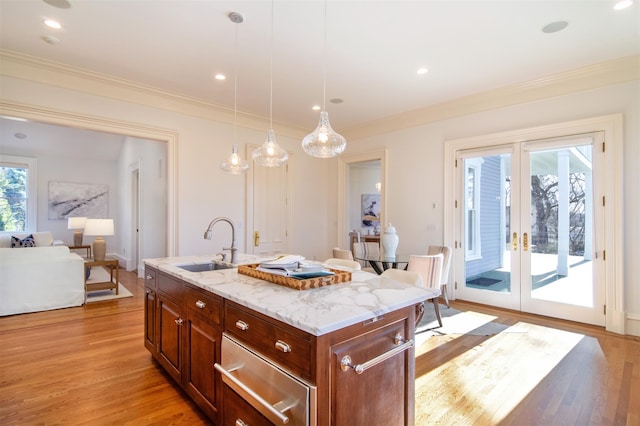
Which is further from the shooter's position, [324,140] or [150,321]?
[150,321]

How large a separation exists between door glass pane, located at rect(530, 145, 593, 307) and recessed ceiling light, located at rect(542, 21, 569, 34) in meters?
1.53

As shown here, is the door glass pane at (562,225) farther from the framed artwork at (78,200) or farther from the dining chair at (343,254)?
the framed artwork at (78,200)

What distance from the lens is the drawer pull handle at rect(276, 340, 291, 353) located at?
124 cm

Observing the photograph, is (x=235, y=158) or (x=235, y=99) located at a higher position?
(x=235, y=99)

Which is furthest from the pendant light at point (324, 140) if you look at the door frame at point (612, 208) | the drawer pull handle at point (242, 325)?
the door frame at point (612, 208)

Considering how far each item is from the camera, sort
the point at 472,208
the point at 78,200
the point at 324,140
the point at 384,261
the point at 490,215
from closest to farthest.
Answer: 1. the point at 324,140
2. the point at 384,261
3. the point at 490,215
4. the point at 472,208
5. the point at 78,200

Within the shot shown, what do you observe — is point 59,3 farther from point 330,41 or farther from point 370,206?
point 370,206

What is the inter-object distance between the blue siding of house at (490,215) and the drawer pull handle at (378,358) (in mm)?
3395

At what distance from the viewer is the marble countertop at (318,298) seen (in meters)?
1.21

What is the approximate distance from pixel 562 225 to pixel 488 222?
2.72 ft

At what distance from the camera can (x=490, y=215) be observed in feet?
14.2

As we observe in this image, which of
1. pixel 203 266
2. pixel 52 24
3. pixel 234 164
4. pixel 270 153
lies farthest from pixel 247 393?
pixel 52 24

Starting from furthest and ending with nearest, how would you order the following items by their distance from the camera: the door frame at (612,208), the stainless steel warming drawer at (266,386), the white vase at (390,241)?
the white vase at (390,241) → the door frame at (612,208) → the stainless steel warming drawer at (266,386)

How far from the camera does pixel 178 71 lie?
3648 mm
